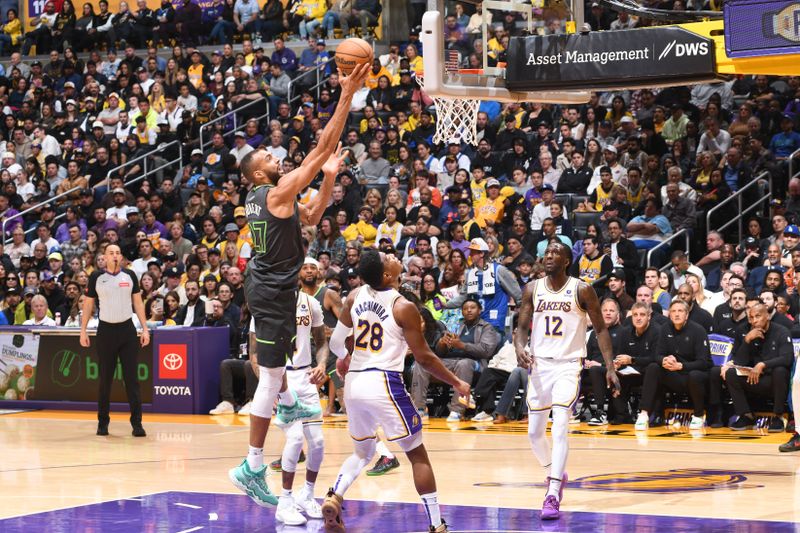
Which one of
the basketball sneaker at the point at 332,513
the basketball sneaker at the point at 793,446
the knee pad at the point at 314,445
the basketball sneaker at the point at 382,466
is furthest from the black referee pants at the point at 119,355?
the basketball sneaker at the point at 793,446

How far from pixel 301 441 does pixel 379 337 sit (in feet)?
4.33

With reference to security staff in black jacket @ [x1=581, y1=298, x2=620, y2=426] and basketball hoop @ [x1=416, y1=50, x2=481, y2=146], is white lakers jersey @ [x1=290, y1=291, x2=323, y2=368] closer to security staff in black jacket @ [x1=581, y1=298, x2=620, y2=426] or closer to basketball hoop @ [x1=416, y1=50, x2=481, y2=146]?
basketball hoop @ [x1=416, y1=50, x2=481, y2=146]

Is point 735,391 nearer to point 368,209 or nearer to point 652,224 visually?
point 652,224

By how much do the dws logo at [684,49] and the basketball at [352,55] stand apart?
407 cm

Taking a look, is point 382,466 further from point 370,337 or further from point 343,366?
point 370,337

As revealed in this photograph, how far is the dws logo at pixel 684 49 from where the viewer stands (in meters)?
11.8

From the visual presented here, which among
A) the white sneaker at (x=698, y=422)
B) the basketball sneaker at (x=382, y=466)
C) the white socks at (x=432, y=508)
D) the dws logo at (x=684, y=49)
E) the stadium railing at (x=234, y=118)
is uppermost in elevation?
the stadium railing at (x=234, y=118)

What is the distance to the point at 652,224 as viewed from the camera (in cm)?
1714

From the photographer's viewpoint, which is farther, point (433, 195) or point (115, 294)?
point (433, 195)

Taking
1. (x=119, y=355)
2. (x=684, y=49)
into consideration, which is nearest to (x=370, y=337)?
(x=684, y=49)

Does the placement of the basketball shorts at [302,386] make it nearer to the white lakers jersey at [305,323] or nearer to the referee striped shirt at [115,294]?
the white lakers jersey at [305,323]

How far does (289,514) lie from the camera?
27.9 feet

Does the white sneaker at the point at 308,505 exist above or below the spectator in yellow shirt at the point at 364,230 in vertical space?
below

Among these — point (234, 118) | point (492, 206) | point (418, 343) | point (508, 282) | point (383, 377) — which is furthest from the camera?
point (234, 118)
